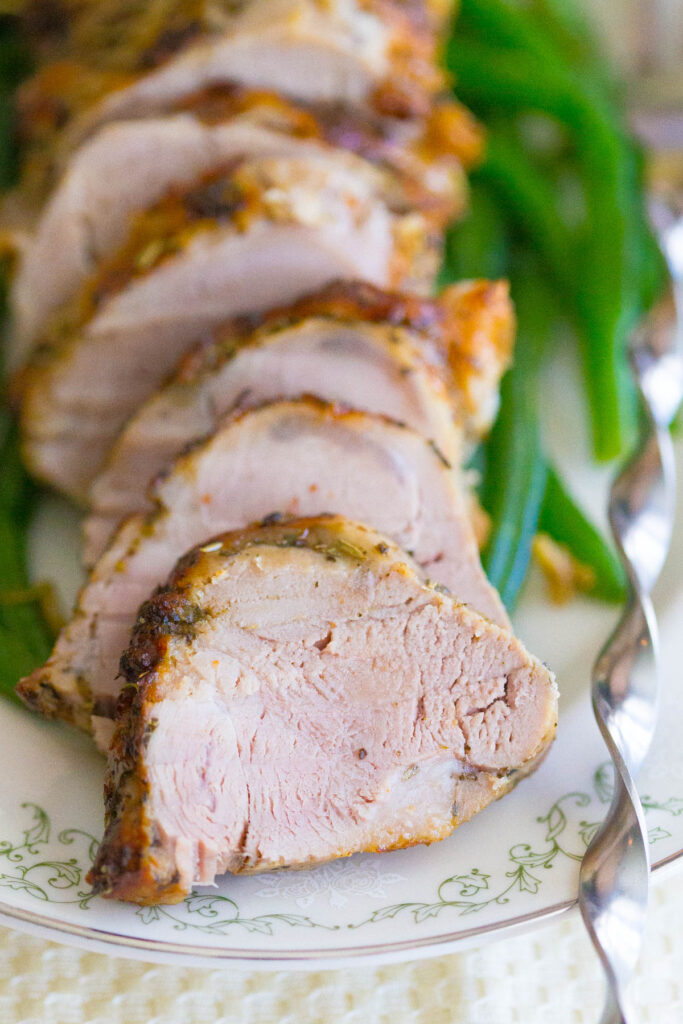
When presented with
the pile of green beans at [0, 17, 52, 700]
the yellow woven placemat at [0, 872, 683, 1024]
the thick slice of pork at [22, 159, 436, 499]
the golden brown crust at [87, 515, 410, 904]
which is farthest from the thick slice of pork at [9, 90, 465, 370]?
the yellow woven placemat at [0, 872, 683, 1024]

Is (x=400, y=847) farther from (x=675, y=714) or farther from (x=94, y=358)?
(x=94, y=358)

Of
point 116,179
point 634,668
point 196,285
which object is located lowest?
point 634,668

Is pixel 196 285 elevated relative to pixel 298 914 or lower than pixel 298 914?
elevated

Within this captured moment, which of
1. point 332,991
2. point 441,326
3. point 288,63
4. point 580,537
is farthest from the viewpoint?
point 288,63

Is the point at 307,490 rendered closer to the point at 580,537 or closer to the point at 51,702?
the point at 51,702

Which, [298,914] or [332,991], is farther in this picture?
[332,991]

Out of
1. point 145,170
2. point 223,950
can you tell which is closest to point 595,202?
point 145,170

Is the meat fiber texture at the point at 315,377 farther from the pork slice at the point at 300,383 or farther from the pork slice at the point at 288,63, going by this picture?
the pork slice at the point at 288,63
